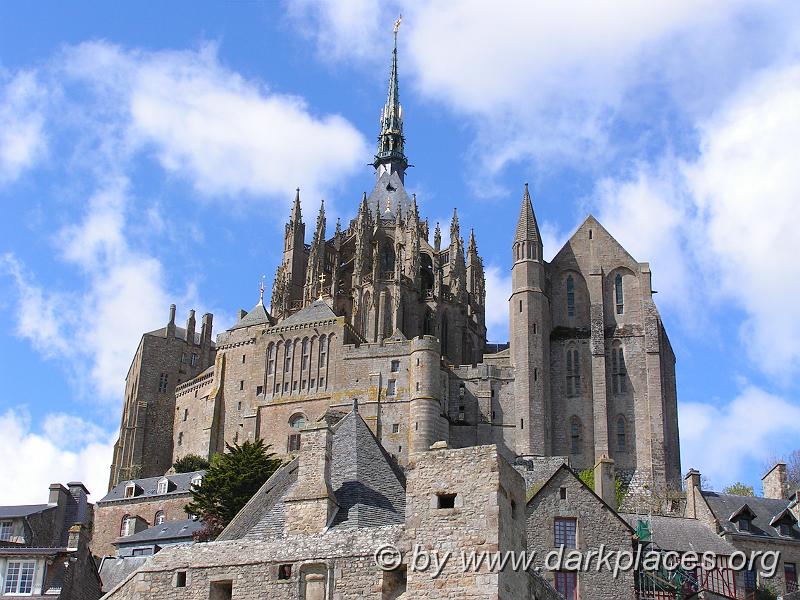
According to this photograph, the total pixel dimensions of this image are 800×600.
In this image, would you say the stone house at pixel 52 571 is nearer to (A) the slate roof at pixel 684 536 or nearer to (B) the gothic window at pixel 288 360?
(A) the slate roof at pixel 684 536

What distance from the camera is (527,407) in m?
72.1

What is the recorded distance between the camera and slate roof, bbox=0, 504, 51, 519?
47.5 meters

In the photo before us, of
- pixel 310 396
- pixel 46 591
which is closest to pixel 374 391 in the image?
pixel 310 396

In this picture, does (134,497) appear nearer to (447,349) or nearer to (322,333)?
(322,333)

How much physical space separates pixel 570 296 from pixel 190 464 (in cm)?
2800

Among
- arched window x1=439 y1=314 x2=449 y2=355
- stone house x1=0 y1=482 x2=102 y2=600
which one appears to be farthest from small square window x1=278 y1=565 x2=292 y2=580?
arched window x1=439 y1=314 x2=449 y2=355

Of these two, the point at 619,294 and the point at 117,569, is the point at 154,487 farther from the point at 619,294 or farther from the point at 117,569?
the point at 619,294

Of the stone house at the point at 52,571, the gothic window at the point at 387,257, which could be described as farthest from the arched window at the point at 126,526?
the gothic window at the point at 387,257

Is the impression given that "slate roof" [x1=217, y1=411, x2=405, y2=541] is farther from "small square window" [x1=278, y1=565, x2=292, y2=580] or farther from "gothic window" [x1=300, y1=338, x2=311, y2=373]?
"gothic window" [x1=300, y1=338, x2=311, y2=373]

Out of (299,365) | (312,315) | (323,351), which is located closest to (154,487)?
(299,365)

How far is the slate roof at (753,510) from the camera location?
43.5 meters

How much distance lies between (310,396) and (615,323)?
2075 centimetres

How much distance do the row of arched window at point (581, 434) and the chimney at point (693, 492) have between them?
21287 millimetres

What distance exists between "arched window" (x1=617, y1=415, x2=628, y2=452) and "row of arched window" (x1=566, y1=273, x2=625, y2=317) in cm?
775
